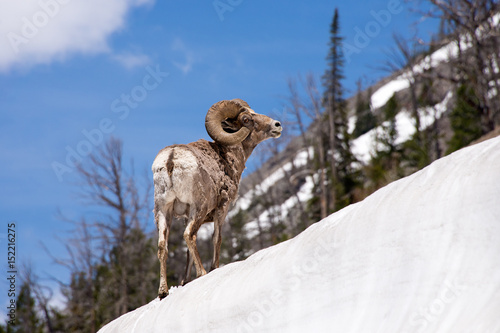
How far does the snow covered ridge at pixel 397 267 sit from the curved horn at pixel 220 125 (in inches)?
144

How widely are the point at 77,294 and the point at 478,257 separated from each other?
2703 centimetres

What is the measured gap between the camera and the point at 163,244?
9359 mm

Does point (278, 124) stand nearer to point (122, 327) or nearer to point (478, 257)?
point (122, 327)

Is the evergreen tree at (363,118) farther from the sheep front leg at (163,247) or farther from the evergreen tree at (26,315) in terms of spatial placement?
the sheep front leg at (163,247)

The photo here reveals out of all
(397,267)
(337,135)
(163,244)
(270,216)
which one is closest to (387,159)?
(337,135)

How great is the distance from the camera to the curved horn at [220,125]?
10.9 metres

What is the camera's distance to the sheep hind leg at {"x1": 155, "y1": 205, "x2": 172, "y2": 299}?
923 cm

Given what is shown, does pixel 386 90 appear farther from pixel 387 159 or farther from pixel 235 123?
pixel 235 123

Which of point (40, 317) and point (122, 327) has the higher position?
point (40, 317)

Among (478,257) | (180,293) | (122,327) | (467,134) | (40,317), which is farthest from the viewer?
(467,134)

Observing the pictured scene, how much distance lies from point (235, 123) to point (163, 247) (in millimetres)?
3067

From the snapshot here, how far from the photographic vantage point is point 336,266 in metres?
6.60

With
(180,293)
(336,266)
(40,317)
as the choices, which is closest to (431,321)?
(336,266)

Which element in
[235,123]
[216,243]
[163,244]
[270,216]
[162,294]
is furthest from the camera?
[270,216]
